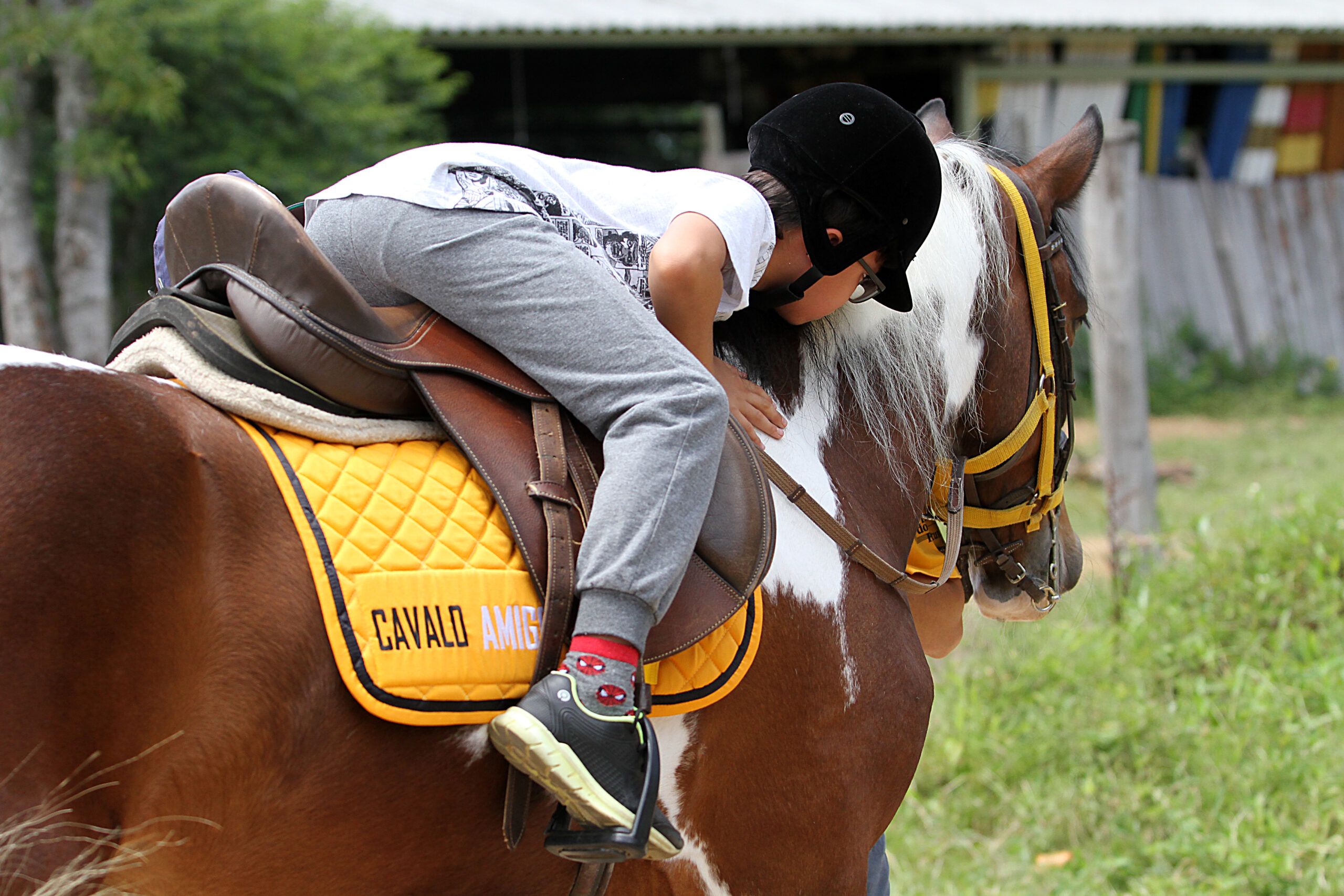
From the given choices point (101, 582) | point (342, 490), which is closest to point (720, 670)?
point (342, 490)

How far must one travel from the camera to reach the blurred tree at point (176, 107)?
5785 mm

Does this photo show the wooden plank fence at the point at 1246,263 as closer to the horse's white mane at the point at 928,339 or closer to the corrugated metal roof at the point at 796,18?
the corrugated metal roof at the point at 796,18

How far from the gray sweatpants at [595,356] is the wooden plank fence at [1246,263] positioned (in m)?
10.2

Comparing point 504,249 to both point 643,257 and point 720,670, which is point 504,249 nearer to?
point 643,257

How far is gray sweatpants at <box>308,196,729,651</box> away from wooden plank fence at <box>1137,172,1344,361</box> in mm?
10209

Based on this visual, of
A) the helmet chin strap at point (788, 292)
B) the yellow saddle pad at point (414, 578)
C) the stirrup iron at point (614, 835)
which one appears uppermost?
the helmet chin strap at point (788, 292)

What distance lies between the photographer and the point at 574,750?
140cm

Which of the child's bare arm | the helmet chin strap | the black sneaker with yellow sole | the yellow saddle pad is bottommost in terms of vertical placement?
the black sneaker with yellow sole

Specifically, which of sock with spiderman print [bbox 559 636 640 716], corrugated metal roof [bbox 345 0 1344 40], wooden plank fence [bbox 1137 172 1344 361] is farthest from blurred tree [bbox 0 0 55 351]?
wooden plank fence [bbox 1137 172 1344 361]

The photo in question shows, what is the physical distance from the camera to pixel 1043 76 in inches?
397

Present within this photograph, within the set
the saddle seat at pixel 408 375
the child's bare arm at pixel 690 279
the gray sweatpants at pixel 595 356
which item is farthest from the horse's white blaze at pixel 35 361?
the child's bare arm at pixel 690 279

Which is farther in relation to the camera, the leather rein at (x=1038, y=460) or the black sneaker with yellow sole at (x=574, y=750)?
the leather rein at (x=1038, y=460)

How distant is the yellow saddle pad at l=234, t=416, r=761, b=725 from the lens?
4.39 ft

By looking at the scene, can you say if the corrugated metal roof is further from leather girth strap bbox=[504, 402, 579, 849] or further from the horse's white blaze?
the horse's white blaze
